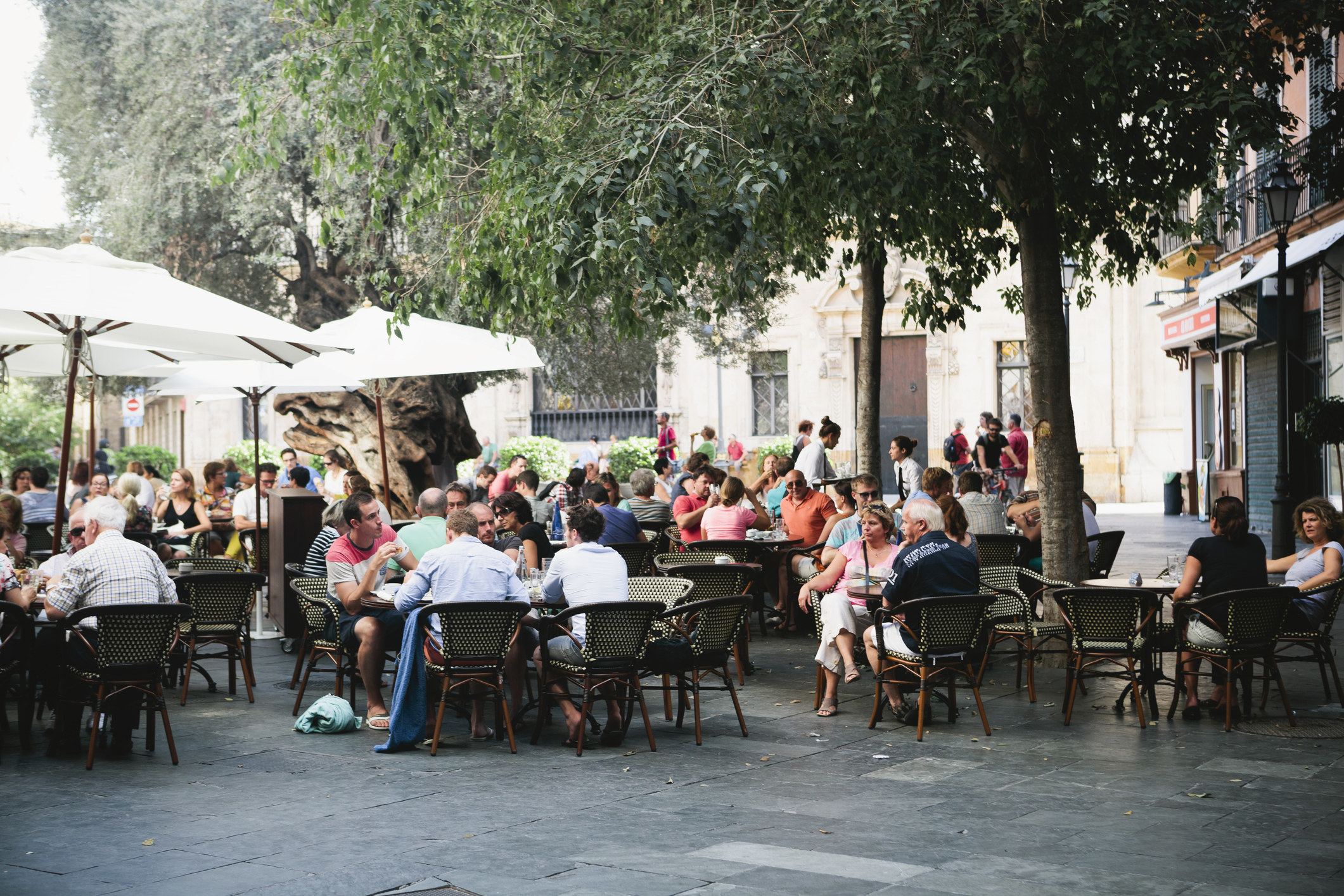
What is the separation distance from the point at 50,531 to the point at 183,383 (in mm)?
1961

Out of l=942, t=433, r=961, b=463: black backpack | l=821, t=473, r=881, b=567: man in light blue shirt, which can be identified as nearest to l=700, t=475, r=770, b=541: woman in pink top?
l=821, t=473, r=881, b=567: man in light blue shirt

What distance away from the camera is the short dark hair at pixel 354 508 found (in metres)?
7.29

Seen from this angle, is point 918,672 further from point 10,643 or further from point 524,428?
point 524,428

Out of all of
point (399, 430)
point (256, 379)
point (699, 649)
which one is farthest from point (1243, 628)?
point (399, 430)

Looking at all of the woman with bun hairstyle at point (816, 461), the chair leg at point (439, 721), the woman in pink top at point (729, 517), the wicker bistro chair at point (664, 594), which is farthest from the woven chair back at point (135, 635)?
the woman with bun hairstyle at point (816, 461)

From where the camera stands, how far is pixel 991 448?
1983 centimetres

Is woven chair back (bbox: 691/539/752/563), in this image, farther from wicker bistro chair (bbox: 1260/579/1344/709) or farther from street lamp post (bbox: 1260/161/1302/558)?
street lamp post (bbox: 1260/161/1302/558)

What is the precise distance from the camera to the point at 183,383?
41.5 feet

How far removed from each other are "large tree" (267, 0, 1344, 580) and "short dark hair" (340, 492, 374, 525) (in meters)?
1.66

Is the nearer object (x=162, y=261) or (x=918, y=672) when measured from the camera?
(x=918, y=672)

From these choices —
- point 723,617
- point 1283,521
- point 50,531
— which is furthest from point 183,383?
point 1283,521

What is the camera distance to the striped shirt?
640 cm

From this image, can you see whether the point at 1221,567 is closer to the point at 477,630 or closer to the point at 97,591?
the point at 477,630

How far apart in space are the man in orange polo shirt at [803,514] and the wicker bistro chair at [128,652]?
5631 mm
